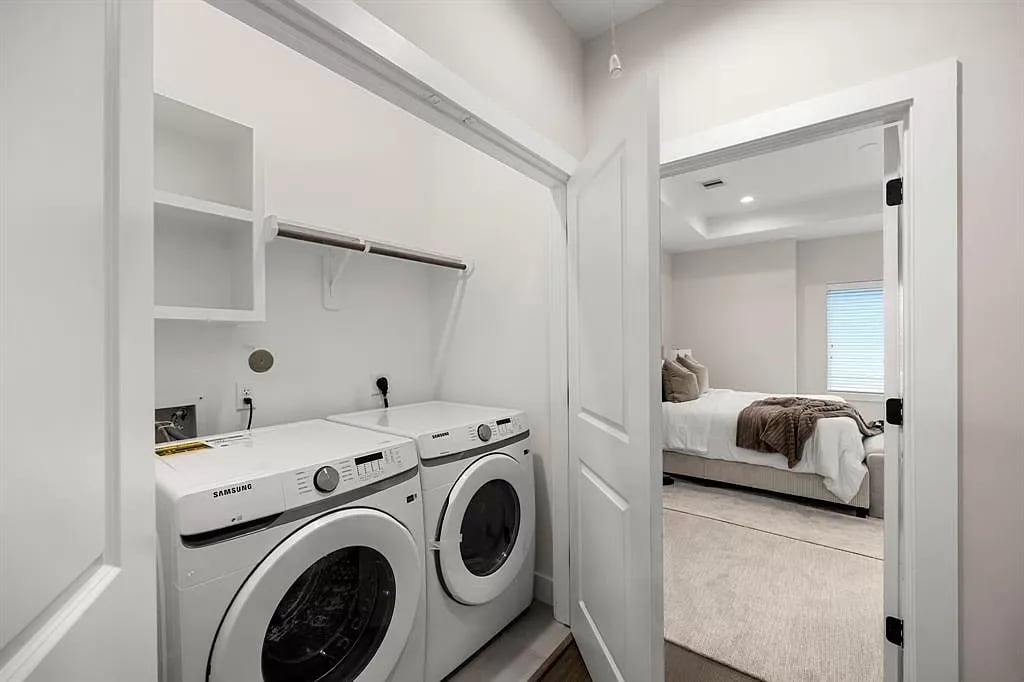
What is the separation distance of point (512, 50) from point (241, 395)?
1.65 metres

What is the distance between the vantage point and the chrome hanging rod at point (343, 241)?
5.51 ft

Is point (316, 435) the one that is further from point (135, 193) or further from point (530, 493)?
point (135, 193)

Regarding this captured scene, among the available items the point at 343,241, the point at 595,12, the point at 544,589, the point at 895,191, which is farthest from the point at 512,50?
the point at 544,589

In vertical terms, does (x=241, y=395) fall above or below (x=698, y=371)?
above

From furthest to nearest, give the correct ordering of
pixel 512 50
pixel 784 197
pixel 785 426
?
pixel 784 197 → pixel 785 426 → pixel 512 50

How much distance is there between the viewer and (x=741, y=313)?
6.37m

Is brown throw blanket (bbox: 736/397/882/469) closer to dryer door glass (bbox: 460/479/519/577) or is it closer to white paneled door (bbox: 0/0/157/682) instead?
dryer door glass (bbox: 460/479/519/577)

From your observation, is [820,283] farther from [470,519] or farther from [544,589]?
[470,519]

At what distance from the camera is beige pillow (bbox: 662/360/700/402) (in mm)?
4570

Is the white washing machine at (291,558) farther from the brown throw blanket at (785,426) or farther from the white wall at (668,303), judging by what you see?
the white wall at (668,303)

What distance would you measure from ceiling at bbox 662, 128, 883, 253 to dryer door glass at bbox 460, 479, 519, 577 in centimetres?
296

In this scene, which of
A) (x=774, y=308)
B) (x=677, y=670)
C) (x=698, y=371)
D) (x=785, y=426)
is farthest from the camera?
(x=774, y=308)

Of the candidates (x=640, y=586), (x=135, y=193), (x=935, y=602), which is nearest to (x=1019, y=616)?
(x=935, y=602)

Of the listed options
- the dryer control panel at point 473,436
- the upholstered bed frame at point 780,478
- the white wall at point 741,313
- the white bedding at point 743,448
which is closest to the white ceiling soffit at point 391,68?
the dryer control panel at point 473,436
